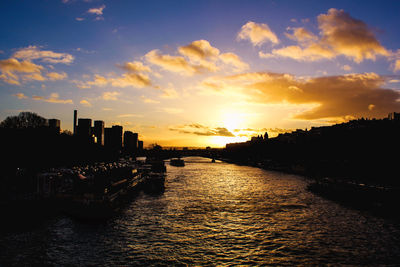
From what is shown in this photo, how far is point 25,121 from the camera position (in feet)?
434

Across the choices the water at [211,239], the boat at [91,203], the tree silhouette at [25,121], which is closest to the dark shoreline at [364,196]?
the water at [211,239]

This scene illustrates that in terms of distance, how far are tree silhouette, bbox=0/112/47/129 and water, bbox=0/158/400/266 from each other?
10464cm

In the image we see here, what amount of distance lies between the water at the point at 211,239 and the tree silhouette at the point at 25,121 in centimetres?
10464

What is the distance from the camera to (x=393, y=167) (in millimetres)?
95875

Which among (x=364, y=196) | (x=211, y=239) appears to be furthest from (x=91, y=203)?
(x=364, y=196)

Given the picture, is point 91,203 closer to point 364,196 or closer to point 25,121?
point 364,196

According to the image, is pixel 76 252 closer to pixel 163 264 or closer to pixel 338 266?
pixel 163 264

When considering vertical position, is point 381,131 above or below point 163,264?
above

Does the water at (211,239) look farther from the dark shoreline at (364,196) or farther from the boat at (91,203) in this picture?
the dark shoreline at (364,196)

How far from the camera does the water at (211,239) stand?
83.5 ft

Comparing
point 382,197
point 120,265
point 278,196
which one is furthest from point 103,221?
point 382,197

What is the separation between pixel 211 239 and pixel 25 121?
13106 cm

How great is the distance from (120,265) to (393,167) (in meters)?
101

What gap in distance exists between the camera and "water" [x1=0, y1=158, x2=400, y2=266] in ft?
83.5
